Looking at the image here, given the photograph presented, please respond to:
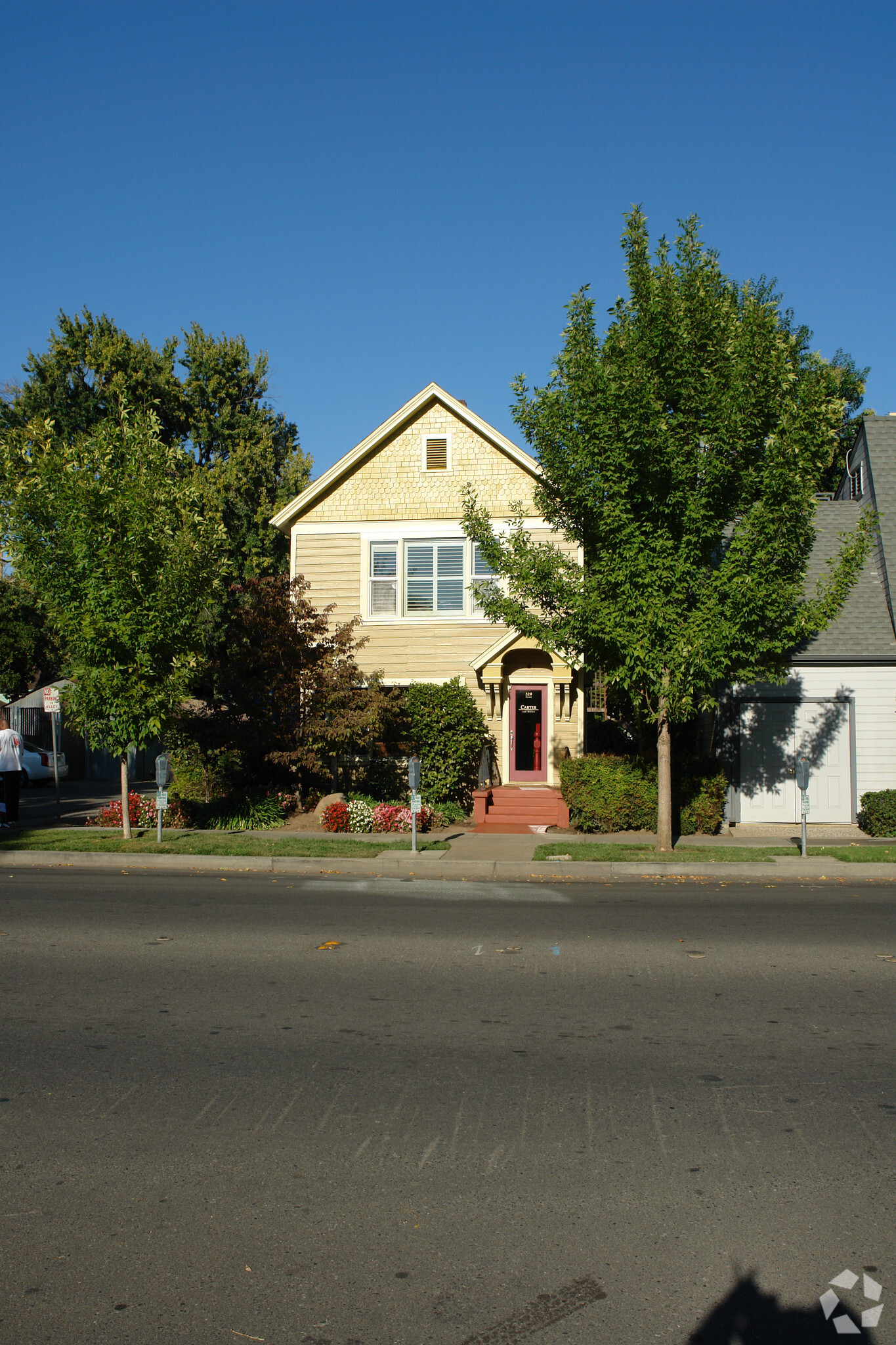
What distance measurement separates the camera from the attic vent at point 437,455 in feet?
70.2

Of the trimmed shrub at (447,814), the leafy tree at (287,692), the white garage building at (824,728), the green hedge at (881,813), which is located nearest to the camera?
the green hedge at (881,813)

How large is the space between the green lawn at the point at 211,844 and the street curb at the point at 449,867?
0.93 feet

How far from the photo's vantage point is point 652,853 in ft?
49.3

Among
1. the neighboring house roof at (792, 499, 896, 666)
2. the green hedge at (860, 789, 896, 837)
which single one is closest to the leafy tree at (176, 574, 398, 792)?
the neighboring house roof at (792, 499, 896, 666)

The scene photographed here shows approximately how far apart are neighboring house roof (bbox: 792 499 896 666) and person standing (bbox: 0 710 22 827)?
1427 centimetres

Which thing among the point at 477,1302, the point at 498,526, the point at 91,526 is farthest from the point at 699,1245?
the point at 498,526

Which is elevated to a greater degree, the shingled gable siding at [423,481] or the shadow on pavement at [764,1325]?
the shingled gable siding at [423,481]

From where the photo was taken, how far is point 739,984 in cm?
736

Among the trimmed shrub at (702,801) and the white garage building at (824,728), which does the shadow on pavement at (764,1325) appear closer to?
the trimmed shrub at (702,801)

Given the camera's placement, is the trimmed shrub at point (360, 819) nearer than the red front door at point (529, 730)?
Yes

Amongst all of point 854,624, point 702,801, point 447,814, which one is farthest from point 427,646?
point 854,624

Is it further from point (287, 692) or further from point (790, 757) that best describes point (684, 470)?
point (287, 692)

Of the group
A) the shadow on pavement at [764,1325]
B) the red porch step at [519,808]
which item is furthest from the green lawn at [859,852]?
the shadow on pavement at [764,1325]

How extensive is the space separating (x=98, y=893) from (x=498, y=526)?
12.2 metres
